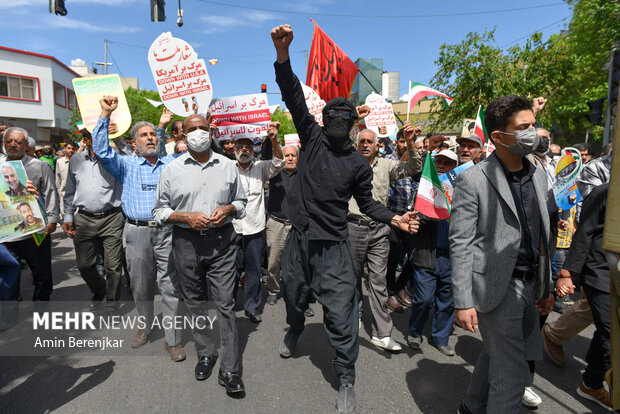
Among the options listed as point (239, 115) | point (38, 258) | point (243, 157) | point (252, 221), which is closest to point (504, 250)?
point (252, 221)

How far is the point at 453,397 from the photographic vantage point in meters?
3.18

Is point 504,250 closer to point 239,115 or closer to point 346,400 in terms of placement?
point 346,400

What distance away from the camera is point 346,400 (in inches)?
117

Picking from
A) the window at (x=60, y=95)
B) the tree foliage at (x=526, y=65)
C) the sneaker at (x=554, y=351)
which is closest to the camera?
the sneaker at (x=554, y=351)

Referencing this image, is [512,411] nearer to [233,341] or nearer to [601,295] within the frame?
[601,295]

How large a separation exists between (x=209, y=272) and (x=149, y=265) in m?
1.07

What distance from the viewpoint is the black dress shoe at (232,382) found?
10.3 ft

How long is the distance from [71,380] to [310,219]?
2.43 metres

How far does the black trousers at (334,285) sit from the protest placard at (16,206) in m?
2.76

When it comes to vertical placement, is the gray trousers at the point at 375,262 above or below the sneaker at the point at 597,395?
above

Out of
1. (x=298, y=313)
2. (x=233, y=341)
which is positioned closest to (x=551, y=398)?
Answer: (x=298, y=313)

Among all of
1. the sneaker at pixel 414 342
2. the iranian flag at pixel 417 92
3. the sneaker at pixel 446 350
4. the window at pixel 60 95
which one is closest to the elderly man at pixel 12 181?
the sneaker at pixel 414 342

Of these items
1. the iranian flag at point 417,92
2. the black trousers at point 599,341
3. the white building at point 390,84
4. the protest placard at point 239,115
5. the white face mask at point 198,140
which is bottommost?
the black trousers at point 599,341

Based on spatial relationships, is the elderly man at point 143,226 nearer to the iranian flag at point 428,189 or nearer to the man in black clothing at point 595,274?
the iranian flag at point 428,189
